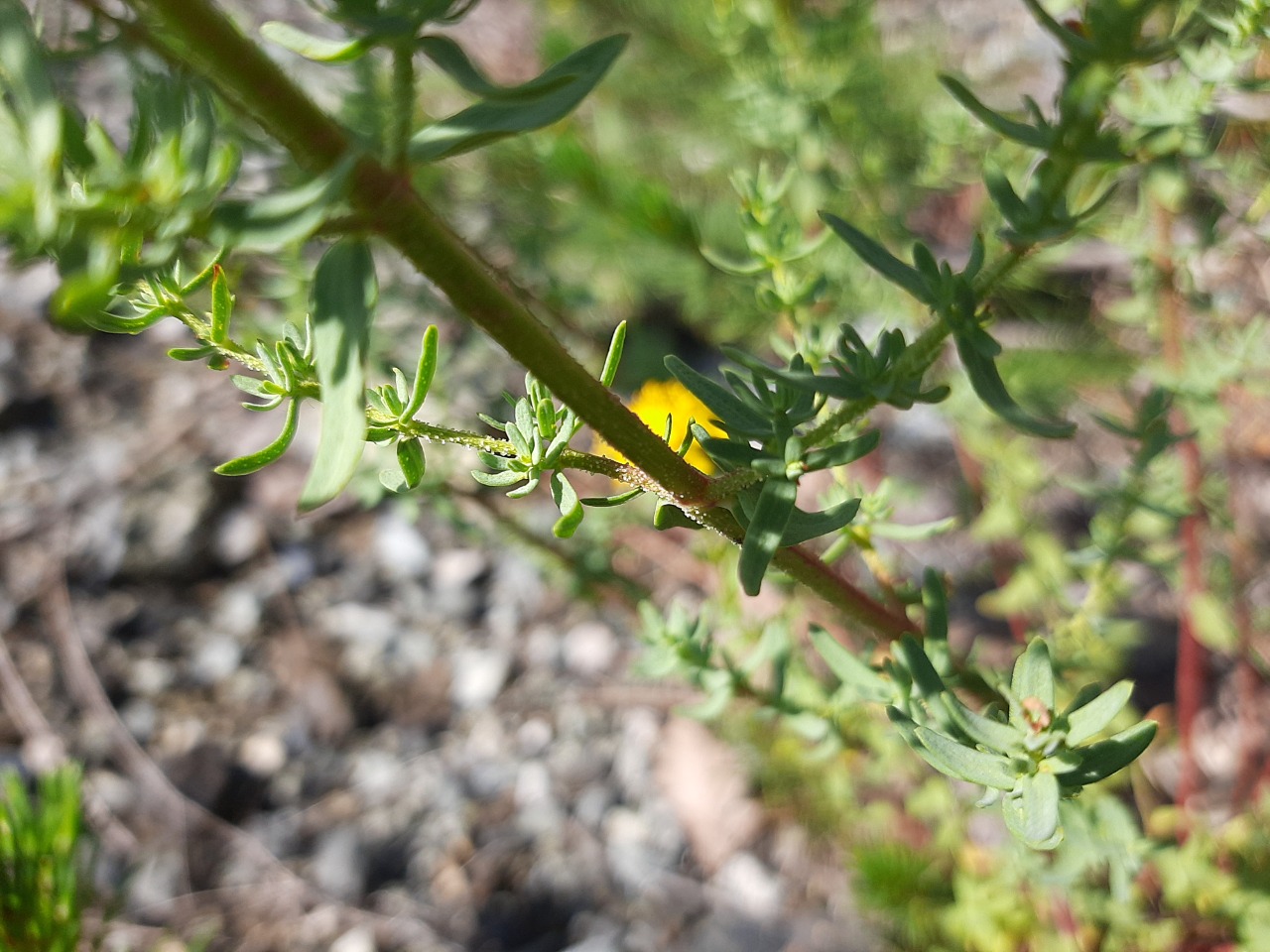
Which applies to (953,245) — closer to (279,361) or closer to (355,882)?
(355,882)

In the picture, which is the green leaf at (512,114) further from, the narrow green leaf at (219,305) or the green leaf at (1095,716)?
the green leaf at (1095,716)

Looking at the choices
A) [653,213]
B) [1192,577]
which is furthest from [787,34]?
[1192,577]

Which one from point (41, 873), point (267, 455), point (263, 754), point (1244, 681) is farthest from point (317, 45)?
point (263, 754)

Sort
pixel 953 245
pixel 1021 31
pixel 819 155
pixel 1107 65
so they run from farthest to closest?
1. pixel 1021 31
2. pixel 953 245
3. pixel 819 155
4. pixel 1107 65

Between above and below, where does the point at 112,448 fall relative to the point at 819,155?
below

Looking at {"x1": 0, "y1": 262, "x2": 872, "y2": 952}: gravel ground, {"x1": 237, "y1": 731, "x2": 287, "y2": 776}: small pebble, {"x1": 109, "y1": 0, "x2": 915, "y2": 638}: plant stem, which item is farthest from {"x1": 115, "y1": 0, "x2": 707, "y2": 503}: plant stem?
{"x1": 237, "y1": 731, "x2": 287, "y2": 776}: small pebble

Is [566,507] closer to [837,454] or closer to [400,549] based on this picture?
[837,454]
